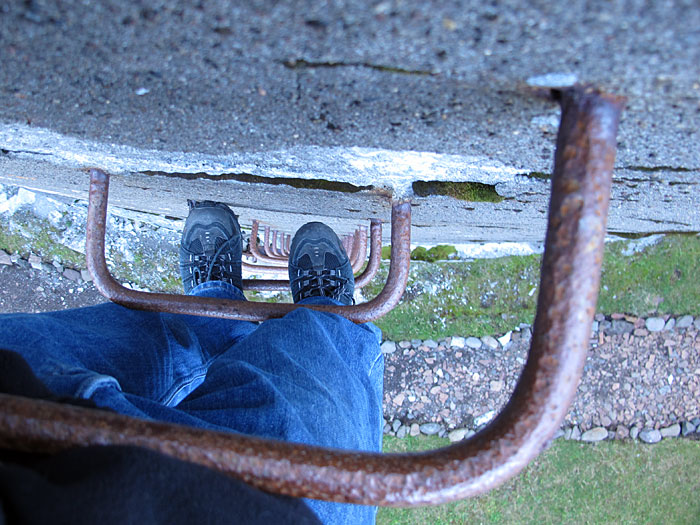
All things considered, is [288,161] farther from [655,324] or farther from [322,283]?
[655,324]

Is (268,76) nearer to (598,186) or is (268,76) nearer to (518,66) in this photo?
(518,66)

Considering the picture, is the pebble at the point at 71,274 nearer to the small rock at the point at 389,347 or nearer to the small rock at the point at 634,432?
the small rock at the point at 389,347

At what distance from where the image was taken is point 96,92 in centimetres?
62

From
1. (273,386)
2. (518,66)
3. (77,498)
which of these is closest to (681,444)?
(273,386)

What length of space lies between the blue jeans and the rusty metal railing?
24cm

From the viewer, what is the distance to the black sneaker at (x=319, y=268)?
1615 millimetres

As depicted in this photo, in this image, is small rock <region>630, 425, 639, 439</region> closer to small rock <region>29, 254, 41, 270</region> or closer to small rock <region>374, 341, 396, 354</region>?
small rock <region>374, 341, 396, 354</region>

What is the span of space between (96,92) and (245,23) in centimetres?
31

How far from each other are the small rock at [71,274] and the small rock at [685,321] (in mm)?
3703

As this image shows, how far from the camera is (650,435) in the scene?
2.74 metres

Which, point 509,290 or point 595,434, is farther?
point 509,290

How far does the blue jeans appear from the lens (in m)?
0.73

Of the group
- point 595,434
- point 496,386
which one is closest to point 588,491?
point 595,434

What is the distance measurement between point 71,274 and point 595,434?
339cm
